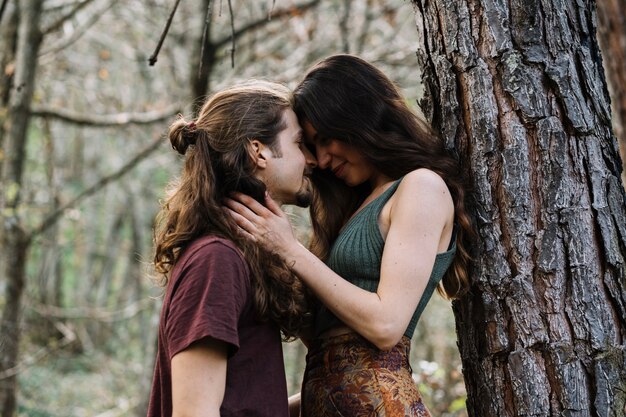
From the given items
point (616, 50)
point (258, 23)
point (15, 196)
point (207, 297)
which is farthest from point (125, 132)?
point (207, 297)

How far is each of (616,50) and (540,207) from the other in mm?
3159

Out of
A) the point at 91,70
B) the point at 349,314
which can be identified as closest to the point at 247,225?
the point at 349,314

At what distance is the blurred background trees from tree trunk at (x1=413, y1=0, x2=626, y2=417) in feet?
3.62

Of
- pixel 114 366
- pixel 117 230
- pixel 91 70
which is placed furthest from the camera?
pixel 117 230

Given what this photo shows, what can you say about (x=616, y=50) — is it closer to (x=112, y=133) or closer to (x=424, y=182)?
(x=424, y=182)

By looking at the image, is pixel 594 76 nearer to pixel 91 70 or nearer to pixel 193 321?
pixel 193 321

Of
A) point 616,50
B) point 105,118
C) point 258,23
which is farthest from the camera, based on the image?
point 105,118

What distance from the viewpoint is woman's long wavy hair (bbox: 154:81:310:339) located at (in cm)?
256

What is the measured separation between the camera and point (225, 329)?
2.25 meters

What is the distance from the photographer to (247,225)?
105 inches

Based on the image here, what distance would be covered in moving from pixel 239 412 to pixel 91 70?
11.3 meters

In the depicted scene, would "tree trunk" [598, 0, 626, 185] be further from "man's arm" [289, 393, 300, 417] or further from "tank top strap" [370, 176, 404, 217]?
"man's arm" [289, 393, 300, 417]

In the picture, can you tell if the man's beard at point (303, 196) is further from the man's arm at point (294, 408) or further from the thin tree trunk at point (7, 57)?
the thin tree trunk at point (7, 57)

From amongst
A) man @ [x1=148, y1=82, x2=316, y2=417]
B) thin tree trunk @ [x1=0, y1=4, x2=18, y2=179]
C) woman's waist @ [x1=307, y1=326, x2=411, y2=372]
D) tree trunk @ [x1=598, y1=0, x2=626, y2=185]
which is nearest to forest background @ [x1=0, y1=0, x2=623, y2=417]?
thin tree trunk @ [x1=0, y1=4, x2=18, y2=179]
